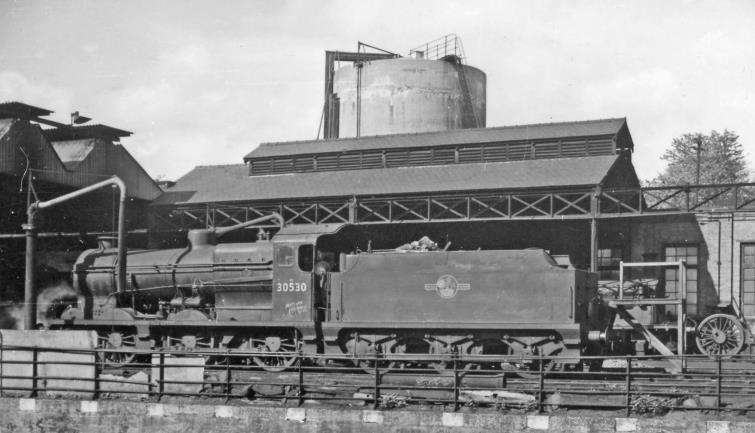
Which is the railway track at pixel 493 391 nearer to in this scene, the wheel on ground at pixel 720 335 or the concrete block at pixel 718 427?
the concrete block at pixel 718 427

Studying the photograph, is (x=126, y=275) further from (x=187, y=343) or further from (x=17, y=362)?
(x=17, y=362)

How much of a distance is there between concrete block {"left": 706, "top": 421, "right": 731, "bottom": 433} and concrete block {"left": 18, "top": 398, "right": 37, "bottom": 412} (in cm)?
1019

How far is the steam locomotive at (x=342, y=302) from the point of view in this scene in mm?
17016

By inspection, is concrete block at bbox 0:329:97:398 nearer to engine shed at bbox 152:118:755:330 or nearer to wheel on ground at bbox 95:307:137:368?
wheel on ground at bbox 95:307:137:368

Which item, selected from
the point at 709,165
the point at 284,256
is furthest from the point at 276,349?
the point at 709,165

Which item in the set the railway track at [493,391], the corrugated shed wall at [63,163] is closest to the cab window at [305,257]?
the railway track at [493,391]

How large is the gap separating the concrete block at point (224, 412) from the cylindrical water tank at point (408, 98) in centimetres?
2662

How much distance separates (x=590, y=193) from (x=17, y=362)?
15.3m

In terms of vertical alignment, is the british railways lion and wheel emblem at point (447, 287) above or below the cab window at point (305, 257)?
below

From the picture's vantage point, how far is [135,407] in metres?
13.5

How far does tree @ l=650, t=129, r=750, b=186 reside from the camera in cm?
6356

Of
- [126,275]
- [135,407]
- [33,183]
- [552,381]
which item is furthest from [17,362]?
[33,183]

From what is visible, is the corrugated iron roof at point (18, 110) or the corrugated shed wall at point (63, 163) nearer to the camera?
the corrugated shed wall at point (63, 163)

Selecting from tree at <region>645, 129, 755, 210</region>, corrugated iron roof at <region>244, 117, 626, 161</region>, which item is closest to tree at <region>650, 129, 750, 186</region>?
tree at <region>645, 129, 755, 210</region>
